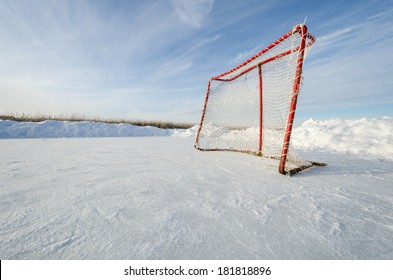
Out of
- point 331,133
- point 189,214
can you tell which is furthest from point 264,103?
point 331,133

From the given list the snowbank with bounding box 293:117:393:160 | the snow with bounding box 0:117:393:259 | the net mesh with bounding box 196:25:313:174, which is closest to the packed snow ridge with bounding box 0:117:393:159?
the snowbank with bounding box 293:117:393:160

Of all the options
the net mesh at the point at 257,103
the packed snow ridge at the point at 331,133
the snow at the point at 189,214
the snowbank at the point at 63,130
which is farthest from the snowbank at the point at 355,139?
the snowbank at the point at 63,130

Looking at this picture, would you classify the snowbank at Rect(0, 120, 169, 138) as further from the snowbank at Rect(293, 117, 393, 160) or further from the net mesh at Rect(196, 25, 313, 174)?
the snowbank at Rect(293, 117, 393, 160)

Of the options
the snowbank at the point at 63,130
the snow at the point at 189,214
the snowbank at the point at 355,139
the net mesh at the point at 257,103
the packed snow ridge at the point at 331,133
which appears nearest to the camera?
the snow at the point at 189,214

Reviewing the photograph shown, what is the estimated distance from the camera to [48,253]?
0.81 meters

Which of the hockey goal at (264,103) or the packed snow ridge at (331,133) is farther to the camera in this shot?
the packed snow ridge at (331,133)

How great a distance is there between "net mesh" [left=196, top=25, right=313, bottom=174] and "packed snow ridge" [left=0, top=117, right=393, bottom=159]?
2.22 meters

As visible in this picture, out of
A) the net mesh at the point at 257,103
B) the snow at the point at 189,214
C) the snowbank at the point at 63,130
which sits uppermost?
the net mesh at the point at 257,103

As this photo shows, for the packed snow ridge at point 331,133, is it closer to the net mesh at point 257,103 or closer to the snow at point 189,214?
the net mesh at point 257,103

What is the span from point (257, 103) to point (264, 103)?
0.28 metres

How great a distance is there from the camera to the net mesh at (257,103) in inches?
102

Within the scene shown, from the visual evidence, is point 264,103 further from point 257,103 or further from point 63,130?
point 63,130

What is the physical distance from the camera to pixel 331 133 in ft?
19.1

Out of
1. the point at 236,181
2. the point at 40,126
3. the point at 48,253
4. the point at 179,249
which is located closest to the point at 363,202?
the point at 236,181
